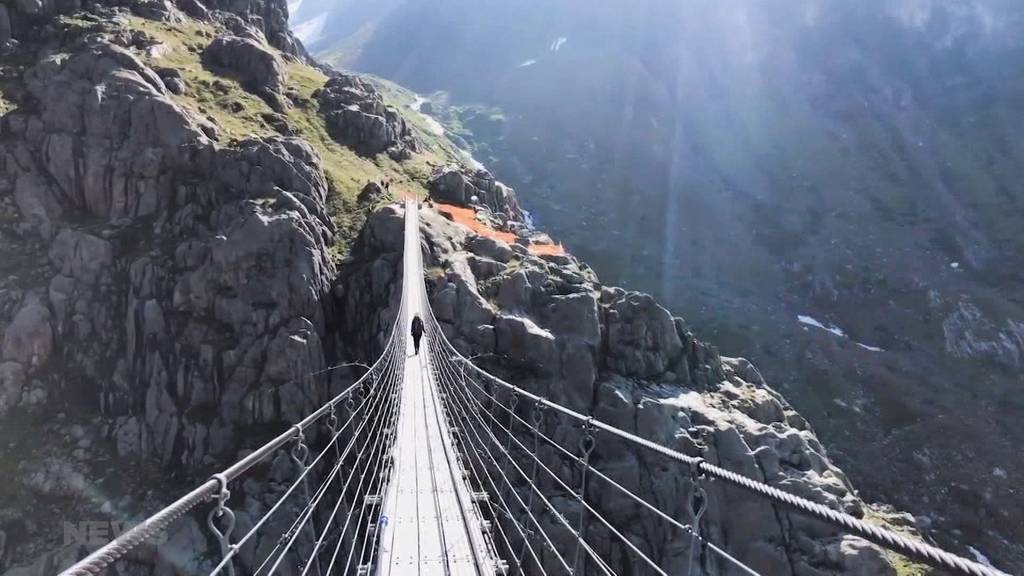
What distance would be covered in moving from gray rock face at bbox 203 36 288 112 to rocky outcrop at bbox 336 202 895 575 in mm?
19813

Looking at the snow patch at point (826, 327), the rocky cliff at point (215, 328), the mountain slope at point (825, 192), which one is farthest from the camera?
the snow patch at point (826, 327)

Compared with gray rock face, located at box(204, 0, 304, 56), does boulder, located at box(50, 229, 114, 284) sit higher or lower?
lower

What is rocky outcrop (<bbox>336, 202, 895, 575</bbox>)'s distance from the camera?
24016 mm

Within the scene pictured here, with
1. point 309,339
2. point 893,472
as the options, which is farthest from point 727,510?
point 893,472

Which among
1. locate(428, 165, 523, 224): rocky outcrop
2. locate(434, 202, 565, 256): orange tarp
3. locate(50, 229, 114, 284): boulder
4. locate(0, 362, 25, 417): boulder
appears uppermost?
locate(428, 165, 523, 224): rocky outcrop

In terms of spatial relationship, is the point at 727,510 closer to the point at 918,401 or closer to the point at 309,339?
the point at 309,339

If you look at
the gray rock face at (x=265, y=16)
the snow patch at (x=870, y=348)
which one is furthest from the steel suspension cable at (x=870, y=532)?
the snow patch at (x=870, y=348)

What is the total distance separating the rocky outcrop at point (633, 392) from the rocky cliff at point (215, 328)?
3.8 inches

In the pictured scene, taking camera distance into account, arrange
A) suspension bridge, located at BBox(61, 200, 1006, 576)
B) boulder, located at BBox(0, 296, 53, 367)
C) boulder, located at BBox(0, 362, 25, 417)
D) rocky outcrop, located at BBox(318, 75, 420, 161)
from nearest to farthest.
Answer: suspension bridge, located at BBox(61, 200, 1006, 576) → boulder, located at BBox(0, 362, 25, 417) → boulder, located at BBox(0, 296, 53, 367) → rocky outcrop, located at BBox(318, 75, 420, 161)

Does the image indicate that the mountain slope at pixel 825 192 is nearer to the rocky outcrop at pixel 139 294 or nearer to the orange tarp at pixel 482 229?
the orange tarp at pixel 482 229

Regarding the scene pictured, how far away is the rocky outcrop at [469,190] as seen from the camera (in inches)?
1719

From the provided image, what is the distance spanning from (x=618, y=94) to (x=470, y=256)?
131430 millimetres

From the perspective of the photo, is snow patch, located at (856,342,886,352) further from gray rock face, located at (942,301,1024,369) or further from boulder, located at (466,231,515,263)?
boulder, located at (466,231,515,263)

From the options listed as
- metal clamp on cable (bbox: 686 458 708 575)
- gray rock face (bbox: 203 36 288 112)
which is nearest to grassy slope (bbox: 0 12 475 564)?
gray rock face (bbox: 203 36 288 112)
